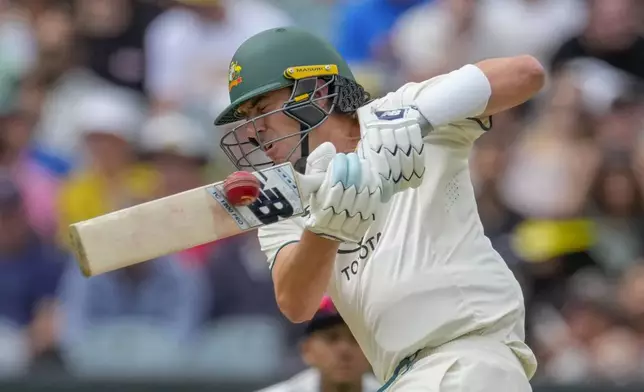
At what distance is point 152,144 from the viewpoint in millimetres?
7820

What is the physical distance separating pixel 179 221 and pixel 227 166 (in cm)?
453

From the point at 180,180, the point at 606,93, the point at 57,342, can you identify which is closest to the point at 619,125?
the point at 606,93

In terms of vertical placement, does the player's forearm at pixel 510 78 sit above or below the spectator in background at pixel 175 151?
above

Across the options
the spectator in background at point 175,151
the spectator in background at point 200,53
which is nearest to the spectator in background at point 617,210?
the spectator in background at point 175,151

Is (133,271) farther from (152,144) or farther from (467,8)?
(467,8)

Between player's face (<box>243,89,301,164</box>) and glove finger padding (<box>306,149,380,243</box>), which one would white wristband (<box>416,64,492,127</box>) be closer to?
glove finger padding (<box>306,149,380,243</box>)

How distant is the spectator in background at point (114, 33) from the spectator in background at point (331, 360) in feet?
11.1

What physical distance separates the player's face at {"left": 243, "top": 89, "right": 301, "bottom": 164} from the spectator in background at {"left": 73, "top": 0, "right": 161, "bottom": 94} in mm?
4836

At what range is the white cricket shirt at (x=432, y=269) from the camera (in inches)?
140

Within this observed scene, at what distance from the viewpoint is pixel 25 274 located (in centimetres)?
738

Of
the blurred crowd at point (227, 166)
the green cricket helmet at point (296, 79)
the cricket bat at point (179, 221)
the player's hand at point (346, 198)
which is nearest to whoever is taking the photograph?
the player's hand at point (346, 198)

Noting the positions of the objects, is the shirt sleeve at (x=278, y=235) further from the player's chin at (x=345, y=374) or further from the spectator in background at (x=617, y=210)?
the spectator in background at (x=617, y=210)

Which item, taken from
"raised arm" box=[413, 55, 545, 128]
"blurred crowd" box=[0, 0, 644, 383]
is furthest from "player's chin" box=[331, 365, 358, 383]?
"raised arm" box=[413, 55, 545, 128]

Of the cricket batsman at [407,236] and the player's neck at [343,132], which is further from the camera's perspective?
the player's neck at [343,132]
